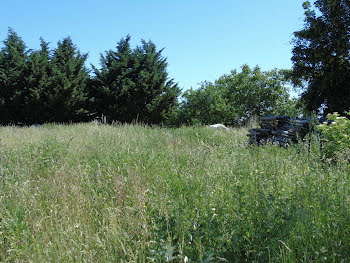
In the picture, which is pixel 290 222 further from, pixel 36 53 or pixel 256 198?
pixel 36 53

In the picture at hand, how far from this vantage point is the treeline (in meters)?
19.0

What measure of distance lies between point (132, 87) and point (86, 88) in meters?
4.05

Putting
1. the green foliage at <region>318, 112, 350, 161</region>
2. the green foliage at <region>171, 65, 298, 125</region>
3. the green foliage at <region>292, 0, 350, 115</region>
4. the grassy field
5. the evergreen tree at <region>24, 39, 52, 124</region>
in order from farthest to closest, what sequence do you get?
the green foliage at <region>171, 65, 298, 125</region>, the evergreen tree at <region>24, 39, 52, 124</region>, the green foliage at <region>292, 0, 350, 115</region>, the green foliage at <region>318, 112, 350, 161</region>, the grassy field

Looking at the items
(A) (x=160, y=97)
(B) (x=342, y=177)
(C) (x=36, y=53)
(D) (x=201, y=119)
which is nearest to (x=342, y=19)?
(D) (x=201, y=119)

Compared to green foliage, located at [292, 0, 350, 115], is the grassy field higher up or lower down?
lower down

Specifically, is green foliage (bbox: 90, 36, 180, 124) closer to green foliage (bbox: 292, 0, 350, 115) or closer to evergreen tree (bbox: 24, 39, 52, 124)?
evergreen tree (bbox: 24, 39, 52, 124)

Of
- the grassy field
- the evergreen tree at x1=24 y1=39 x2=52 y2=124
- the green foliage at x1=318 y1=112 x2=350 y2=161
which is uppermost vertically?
the evergreen tree at x1=24 y1=39 x2=52 y2=124

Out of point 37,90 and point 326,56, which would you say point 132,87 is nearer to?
point 37,90

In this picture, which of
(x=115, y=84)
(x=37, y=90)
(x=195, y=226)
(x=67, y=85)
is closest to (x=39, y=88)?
(x=37, y=90)

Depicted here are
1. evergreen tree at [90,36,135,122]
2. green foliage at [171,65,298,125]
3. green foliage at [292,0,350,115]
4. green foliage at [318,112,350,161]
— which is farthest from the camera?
green foliage at [171,65,298,125]

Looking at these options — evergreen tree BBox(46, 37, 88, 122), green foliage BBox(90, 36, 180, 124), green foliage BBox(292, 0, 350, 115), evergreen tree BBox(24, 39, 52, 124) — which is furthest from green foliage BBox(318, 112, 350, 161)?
evergreen tree BBox(24, 39, 52, 124)

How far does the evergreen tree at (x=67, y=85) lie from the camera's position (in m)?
19.0

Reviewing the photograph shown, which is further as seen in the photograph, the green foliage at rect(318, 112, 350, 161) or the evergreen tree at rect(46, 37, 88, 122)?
the evergreen tree at rect(46, 37, 88, 122)

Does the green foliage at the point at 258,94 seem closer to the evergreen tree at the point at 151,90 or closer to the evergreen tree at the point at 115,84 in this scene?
the evergreen tree at the point at 151,90
